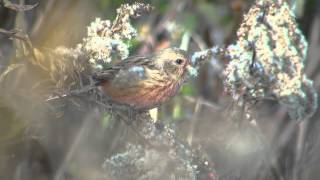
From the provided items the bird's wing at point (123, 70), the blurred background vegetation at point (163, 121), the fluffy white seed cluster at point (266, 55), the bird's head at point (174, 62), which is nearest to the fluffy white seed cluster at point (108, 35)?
the bird's wing at point (123, 70)

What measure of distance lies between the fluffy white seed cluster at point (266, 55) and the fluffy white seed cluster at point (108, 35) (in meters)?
0.48

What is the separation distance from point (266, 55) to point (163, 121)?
26.9 inches

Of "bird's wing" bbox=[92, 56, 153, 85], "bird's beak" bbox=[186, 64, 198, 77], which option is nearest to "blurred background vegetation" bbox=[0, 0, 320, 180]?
"bird's wing" bbox=[92, 56, 153, 85]

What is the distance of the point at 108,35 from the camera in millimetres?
2938

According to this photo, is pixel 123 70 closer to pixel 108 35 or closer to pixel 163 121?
pixel 108 35

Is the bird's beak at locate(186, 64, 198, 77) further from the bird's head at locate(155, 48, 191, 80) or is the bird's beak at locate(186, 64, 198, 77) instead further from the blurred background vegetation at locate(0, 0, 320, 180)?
the blurred background vegetation at locate(0, 0, 320, 180)

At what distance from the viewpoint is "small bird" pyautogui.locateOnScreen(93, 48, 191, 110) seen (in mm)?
3240

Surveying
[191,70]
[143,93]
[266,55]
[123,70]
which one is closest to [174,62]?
[191,70]

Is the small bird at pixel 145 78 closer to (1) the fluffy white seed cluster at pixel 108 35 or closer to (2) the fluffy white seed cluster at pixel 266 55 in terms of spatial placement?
(1) the fluffy white seed cluster at pixel 108 35

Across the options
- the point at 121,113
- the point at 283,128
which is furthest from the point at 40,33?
the point at 283,128

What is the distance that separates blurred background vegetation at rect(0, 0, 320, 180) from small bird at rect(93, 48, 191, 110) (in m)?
0.16

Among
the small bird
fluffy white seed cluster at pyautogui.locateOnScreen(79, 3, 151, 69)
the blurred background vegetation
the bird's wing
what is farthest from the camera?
the blurred background vegetation

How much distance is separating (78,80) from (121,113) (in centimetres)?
41

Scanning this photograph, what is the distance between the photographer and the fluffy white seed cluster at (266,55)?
3205 mm
